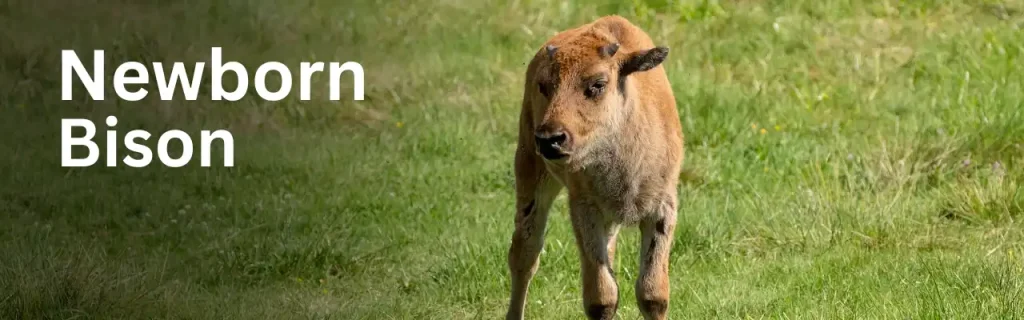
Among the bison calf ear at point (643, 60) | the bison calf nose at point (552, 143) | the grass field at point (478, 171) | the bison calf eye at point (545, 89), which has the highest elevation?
the bison calf ear at point (643, 60)

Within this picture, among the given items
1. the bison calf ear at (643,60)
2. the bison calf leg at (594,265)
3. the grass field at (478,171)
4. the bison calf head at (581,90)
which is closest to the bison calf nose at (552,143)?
the bison calf head at (581,90)

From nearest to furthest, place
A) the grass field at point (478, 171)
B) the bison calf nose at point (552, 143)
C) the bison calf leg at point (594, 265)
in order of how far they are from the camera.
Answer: the bison calf nose at point (552, 143) → the bison calf leg at point (594, 265) → the grass field at point (478, 171)

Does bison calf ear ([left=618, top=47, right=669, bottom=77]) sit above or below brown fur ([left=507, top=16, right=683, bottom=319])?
above

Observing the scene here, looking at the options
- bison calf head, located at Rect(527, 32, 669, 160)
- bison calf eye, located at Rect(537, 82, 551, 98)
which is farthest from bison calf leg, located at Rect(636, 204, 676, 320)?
bison calf eye, located at Rect(537, 82, 551, 98)

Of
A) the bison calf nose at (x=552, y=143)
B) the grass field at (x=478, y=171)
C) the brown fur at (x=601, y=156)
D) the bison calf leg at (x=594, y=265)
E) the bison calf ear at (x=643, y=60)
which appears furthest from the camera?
the grass field at (x=478, y=171)

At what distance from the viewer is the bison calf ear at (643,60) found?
6793 mm

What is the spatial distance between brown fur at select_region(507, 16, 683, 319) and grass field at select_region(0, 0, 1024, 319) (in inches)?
28.5

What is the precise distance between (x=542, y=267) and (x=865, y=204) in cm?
226

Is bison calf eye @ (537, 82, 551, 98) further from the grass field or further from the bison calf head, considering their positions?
the grass field

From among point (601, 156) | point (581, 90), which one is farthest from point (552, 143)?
point (601, 156)

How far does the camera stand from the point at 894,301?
7.64 meters

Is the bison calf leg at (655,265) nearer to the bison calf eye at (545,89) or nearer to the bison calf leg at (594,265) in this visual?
the bison calf leg at (594,265)

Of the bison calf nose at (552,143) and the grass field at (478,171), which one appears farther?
the grass field at (478,171)

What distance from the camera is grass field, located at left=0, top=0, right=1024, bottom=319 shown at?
27.5 ft
